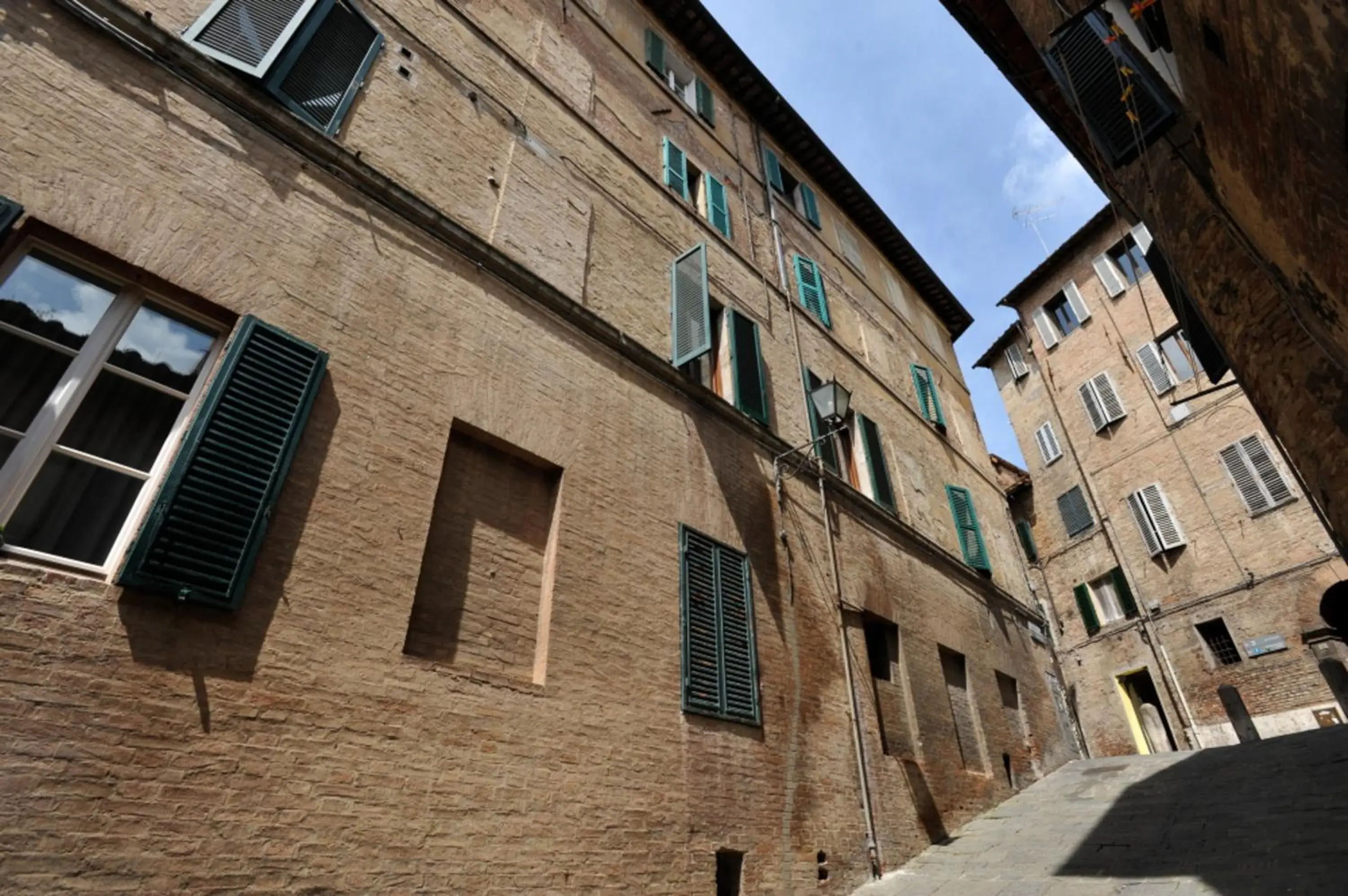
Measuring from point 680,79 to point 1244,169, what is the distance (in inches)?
334

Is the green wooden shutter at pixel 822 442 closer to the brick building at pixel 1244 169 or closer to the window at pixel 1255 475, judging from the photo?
the brick building at pixel 1244 169

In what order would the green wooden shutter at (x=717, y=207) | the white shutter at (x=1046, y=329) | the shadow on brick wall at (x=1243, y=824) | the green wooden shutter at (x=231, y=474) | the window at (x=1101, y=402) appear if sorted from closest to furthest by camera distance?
the green wooden shutter at (x=231, y=474) → the shadow on brick wall at (x=1243, y=824) → the green wooden shutter at (x=717, y=207) → the window at (x=1101, y=402) → the white shutter at (x=1046, y=329)

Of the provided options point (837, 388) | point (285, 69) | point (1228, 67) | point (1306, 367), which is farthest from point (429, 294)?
point (1306, 367)

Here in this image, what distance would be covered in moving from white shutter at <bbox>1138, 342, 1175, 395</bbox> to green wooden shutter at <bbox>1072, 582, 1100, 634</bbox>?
511 cm

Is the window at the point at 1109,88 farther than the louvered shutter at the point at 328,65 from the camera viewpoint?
Yes

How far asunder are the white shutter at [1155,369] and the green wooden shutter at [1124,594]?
4.46 m

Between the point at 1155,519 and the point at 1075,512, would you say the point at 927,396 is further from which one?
the point at 1075,512

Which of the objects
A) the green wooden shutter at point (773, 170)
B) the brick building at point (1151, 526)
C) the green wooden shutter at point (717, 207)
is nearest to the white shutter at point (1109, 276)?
the brick building at point (1151, 526)

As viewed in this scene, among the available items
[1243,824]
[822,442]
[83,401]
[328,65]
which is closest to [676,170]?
[822,442]

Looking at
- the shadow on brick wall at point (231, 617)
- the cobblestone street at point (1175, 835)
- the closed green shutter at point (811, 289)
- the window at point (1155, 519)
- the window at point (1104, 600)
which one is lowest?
the cobblestone street at point (1175, 835)

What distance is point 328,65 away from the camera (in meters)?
5.42

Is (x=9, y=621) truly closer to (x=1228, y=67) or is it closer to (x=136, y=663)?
(x=136, y=663)

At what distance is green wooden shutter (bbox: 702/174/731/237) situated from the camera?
9.60 metres

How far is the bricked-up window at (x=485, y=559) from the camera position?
4.27m
